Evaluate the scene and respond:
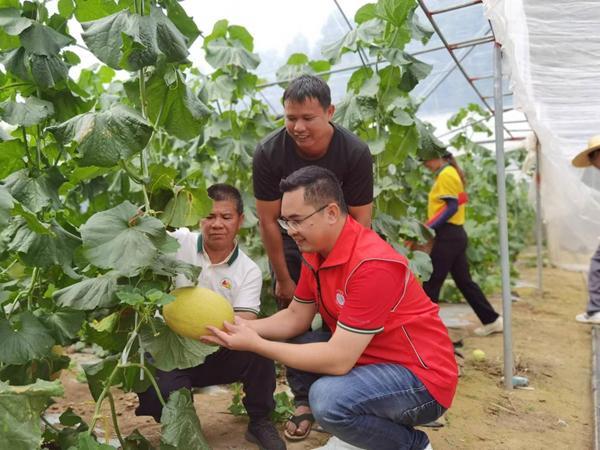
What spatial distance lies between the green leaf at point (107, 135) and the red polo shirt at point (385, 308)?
0.88 m

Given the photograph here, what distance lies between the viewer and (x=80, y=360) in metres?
4.68

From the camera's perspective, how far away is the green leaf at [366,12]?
360cm

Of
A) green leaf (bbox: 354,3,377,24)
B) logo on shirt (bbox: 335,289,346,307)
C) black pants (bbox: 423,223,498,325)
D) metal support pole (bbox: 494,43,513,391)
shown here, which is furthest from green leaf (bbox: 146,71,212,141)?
black pants (bbox: 423,223,498,325)

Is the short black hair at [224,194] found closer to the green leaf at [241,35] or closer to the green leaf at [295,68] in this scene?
the green leaf at [241,35]

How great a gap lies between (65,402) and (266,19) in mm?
4690

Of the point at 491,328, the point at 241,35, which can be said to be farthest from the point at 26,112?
the point at 491,328

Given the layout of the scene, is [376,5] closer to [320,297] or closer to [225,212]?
[225,212]

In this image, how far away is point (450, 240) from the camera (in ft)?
17.5

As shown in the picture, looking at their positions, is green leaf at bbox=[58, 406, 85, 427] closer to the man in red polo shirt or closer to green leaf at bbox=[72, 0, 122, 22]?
the man in red polo shirt

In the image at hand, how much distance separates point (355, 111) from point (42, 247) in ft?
6.99

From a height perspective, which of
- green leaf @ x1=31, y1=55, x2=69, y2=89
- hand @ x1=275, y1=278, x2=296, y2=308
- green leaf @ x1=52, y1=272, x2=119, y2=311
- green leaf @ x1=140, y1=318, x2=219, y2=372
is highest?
green leaf @ x1=31, y1=55, x2=69, y2=89

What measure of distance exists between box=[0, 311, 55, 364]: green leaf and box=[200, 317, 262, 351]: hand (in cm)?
60

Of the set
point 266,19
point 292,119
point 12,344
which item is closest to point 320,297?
point 292,119

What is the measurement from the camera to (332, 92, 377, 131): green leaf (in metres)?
3.72
